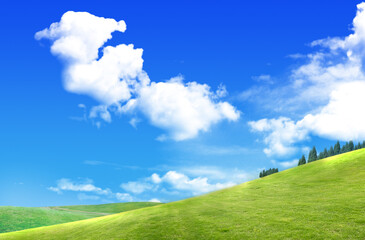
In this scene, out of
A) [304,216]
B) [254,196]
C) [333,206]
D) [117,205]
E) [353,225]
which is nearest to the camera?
[353,225]

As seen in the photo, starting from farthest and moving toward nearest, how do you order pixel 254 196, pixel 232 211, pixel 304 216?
pixel 254 196, pixel 232 211, pixel 304 216

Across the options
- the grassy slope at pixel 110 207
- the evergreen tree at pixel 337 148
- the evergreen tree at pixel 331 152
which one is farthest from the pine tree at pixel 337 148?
the grassy slope at pixel 110 207

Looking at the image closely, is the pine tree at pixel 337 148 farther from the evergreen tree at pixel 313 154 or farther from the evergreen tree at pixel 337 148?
the evergreen tree at pixel 313 154

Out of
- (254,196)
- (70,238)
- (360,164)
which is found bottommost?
(70,238)

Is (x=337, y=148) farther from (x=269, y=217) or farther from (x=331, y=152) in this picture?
(x=269, y=217)

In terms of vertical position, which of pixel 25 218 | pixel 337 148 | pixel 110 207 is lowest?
pixel 110 207

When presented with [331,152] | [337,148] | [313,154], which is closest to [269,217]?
[313,154]

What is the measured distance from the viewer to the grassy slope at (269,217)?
101 feet

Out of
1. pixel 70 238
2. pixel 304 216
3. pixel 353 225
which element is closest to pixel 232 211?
pixel 304 216

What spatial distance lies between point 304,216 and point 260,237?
307 inches

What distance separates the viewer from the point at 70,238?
45500 mm

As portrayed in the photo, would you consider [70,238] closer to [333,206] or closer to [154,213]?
[154,213]

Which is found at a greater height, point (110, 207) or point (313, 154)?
point (313, 154)

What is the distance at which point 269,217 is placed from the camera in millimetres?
36656
